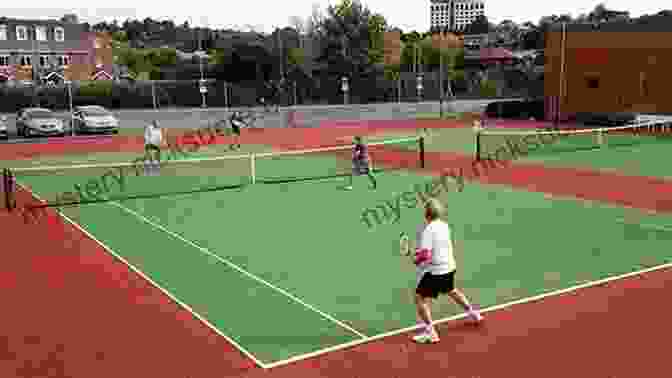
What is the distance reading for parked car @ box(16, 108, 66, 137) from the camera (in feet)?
121

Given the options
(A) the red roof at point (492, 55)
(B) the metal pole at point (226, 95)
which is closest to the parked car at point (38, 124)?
(B) the metal pole at point (226, 95)

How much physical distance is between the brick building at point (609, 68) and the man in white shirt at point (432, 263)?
34.3m

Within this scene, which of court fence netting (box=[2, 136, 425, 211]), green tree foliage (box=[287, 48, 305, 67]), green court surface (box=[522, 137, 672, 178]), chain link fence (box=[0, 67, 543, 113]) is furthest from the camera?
green tree foliage (box=[287, 48, 305, 67])

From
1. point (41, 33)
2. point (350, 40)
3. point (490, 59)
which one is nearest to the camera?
point (350, 40)

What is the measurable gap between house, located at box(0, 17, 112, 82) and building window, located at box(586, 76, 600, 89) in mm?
48357

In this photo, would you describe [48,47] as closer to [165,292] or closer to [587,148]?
[587,148]

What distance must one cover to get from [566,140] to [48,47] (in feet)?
207

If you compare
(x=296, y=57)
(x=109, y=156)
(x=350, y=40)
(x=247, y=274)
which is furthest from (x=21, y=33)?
(x=247, y=274)

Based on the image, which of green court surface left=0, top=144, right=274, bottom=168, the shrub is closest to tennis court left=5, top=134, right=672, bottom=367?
green court surface left=0, top=144, right=274, bottom=168

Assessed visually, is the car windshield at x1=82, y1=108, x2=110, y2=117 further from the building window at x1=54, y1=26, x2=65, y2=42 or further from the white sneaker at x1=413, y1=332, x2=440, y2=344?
the building window at x1=54, y1=26, x2=65, y2=42

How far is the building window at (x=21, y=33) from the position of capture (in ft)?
252

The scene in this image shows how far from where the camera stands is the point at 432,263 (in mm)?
7797

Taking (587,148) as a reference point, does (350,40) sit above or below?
above

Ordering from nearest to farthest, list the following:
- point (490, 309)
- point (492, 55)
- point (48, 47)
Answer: point (490, 309), point (48, 47), point (492, 55)
